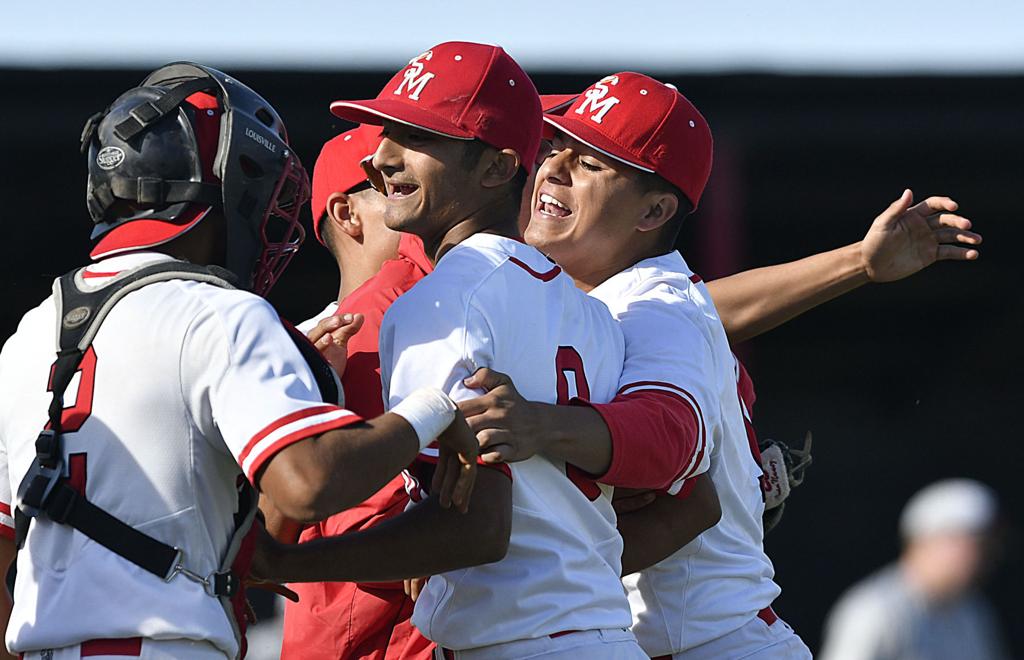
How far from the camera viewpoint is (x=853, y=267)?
4.20 m

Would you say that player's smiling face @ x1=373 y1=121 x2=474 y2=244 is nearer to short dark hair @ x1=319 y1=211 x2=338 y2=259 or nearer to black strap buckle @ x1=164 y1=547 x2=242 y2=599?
black strap buckle @ x1=164 y1=547 x2=242 y2=599

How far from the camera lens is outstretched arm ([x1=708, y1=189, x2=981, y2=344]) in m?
4.16

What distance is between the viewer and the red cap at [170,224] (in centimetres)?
262

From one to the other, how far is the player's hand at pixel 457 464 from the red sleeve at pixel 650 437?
0.31 meters

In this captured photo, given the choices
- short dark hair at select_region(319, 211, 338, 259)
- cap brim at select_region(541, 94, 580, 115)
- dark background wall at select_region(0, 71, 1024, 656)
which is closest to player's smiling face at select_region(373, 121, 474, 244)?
short dark hair at select_region(319, 211, 338, 259)

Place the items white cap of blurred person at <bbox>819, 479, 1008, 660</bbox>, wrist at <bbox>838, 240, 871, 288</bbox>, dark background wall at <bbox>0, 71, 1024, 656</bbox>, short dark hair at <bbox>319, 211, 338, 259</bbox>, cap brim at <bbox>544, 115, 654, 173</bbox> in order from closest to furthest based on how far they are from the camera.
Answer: cap brim at <bbox>544, 115, 654, 173</bbox>, short dark hair at <bbox>319, 211, 338, 259</bbox>, wrist at <bbox>838, 240, 871, 288</bbox>, white cap of blurred person at <bbox>819, 479, 1008, 660</bbox>, dark background wall at <bbox>0, 71, 1024, 656</bbox>

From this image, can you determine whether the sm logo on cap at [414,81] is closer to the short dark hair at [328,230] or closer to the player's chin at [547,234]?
the player's chin at [547,234]

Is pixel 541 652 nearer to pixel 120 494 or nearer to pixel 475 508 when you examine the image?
pixel 475 508

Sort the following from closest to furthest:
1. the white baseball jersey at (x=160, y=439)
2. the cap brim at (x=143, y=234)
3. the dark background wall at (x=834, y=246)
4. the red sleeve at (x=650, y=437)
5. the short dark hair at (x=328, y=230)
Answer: the white baseball jersey at (x=160, y=439) < the cap brim at (x=143, y=234) < the red sleeve at (x=650, y=437) < the short dark hair at (x=328, y=230) < the dark background wall at (x=834, y=246)

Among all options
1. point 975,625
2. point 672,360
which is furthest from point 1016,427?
point 672,360

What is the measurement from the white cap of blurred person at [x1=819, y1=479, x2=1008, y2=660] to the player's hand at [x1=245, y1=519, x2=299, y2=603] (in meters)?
3.86

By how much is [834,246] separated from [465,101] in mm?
6883

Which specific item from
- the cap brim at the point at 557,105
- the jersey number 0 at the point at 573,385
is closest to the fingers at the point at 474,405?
the jersey number 0 at the point at 573,385

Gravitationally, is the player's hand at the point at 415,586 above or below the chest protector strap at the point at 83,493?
below
